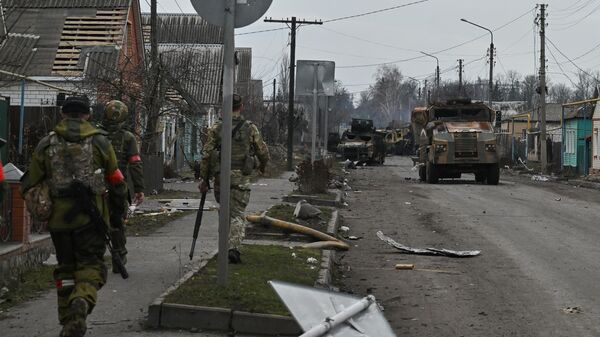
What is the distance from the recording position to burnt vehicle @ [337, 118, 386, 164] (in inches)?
2164

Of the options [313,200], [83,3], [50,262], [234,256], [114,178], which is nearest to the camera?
[114,178]

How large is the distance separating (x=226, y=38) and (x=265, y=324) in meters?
2.43

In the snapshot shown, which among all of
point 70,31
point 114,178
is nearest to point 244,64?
point 70,31

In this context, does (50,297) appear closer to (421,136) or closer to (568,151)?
(421,136)

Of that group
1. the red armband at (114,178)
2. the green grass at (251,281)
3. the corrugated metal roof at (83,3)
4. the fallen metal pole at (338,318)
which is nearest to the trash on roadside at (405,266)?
the green grass at (251,281)

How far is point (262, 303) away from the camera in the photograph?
706 cm

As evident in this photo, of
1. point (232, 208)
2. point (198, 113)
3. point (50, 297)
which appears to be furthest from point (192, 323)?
point (198, 113)

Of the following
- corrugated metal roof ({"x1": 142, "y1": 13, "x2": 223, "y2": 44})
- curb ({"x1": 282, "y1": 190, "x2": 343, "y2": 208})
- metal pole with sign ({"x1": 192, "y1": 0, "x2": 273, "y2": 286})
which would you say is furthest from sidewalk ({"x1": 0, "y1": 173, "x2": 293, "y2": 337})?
corrugated metal roof ({"x1": 142, "y1": 13, "x2": 223, "y2": 44})

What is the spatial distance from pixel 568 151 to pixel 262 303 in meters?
45.4

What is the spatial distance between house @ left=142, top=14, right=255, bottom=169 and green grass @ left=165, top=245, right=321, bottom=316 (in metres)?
2.36

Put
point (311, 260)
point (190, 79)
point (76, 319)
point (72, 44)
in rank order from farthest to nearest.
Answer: point (72, 44)
point (190, 79)
point (311, 260)
point (76, 319)

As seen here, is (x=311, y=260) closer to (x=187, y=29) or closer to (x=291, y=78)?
(x=291, y=78)

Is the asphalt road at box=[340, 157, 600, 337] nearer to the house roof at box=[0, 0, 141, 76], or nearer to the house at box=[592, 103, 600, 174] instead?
the house roof at box=[0, 0, 141, 76]

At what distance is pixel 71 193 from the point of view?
19.5 ft
